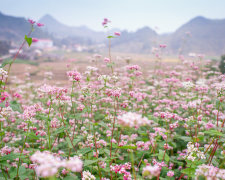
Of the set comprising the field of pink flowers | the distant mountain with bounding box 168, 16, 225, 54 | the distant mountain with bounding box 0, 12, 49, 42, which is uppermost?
the distant mountain with bounding box 0, 12, 49, 42

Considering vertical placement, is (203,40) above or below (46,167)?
above

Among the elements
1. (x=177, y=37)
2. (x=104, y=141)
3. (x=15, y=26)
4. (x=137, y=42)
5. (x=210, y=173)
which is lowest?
(x=104, y=141)

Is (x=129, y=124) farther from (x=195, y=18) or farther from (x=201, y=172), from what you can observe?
(x=195, y=18)

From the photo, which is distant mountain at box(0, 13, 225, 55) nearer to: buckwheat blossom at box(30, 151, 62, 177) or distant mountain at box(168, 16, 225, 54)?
distant mountain at box(168, 16, 225, 54)

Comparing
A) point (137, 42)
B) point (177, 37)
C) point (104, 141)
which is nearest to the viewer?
point (104, 141)

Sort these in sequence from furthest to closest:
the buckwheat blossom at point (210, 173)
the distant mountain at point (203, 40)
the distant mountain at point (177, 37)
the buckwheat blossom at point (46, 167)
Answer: the distant mountain at point (177, 37) → the distant mountain at point (203, 40) → the buckwheat blossom at point (210, 173) → the buckwheat blossom at point (46, 167)

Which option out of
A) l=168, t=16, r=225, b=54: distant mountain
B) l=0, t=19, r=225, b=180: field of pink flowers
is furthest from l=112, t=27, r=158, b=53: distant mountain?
l=0, t=19, r=225, b=180: field of pink flowers

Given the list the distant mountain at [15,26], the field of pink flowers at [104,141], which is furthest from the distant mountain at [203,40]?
the distant mountain at [15,26]

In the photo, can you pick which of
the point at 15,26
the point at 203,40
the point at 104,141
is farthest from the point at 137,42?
the point at 104,141

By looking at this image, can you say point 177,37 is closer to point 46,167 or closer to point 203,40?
point 203,40

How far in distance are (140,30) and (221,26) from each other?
58.4m

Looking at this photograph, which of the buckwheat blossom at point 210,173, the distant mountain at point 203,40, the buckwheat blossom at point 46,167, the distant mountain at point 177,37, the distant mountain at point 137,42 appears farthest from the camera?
the distant mountain at point 137,42

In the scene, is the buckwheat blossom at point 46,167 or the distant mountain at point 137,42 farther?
the distant mountain at point 137,42

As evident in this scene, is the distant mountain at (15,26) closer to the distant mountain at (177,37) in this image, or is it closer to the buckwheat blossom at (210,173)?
the distant mountain at (177,37)
